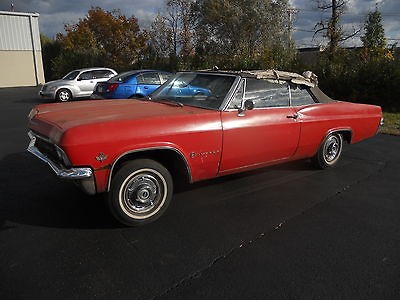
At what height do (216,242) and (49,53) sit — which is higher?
(49,53)

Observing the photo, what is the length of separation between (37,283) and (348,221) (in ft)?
9.77

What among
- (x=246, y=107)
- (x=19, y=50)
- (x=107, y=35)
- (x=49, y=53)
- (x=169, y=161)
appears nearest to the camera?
(x=169, y=161)

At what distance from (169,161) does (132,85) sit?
24.2 ft

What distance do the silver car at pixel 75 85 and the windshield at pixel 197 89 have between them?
1102cm

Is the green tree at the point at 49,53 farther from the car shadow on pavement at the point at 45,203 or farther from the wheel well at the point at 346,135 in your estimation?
the wheel well at the point at 346,135

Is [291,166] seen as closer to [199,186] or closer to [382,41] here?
[199,186]

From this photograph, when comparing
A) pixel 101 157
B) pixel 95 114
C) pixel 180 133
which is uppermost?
pixel 95 114

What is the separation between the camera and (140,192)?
3.33m

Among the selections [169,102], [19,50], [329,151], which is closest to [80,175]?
[169,102]

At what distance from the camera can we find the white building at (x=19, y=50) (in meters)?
25.7

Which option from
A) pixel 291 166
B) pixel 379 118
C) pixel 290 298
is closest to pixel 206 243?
pixel 290 298

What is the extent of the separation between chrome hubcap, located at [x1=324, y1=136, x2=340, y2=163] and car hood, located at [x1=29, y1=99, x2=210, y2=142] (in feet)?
7.62

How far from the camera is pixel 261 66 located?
15289 millimetres

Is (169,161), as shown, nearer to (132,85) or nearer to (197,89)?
(197,89)
